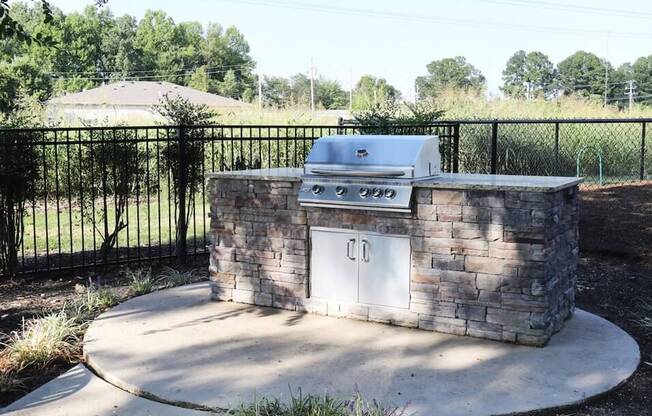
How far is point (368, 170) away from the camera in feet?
15.4

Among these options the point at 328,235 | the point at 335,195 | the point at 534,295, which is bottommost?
the point at 534,295

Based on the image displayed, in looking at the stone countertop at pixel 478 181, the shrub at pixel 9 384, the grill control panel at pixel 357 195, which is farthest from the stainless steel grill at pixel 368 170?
the shrub at pixel 9 384

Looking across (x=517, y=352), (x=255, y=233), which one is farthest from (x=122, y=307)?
(x=517, y=352)

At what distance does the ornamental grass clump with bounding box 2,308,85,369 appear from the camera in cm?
416

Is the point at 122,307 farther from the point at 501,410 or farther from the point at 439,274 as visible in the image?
the point at 501,410

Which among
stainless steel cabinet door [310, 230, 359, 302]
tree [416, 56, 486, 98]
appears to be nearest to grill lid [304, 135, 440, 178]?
stainless steel cabinet door [310, 230, 359, 302]

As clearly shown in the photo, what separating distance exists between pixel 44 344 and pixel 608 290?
4.66 meters

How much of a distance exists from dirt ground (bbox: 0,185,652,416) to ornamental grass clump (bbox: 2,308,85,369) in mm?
83

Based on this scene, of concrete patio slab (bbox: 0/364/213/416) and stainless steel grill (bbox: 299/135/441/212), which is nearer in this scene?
concrete patio slab (bbox: 0/364/213/416)

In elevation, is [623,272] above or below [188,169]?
below

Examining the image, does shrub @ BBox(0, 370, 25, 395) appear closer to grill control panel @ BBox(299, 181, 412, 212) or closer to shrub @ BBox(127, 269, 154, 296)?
shrub @ BBox(127, 269, 154, 296)

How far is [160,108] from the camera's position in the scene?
9000 mm

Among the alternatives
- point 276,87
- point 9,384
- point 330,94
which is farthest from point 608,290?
point 276,87

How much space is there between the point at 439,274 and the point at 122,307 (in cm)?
260
